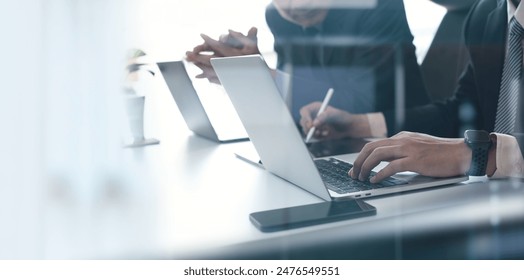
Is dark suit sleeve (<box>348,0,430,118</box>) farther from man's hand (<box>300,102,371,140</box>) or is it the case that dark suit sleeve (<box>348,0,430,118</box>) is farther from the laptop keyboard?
the laptop keyboard

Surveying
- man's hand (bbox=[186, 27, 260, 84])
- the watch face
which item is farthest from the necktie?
man's hand (bbox=[186, 27, 260, 84])

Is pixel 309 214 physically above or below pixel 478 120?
below

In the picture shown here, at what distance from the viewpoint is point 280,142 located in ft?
1.87

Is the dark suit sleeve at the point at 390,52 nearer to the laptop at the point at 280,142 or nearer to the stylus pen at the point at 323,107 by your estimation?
the stylus pen at the point at 323,107

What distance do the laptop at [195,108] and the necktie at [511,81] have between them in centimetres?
44

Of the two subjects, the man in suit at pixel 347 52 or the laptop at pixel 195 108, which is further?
the man in suit at pixel 347 52

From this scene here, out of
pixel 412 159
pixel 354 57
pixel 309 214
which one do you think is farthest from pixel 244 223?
pixel 354 57

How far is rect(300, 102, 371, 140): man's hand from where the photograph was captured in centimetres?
92

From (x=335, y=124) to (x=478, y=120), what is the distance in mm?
285

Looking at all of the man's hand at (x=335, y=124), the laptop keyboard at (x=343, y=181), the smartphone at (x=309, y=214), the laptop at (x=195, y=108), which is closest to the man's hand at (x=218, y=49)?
the laptop at (x=195, y=108)

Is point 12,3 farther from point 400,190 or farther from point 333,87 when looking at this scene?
point 333,87

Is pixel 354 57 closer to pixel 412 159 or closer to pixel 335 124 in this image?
pixel 335 124

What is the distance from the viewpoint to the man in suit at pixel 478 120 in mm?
586
